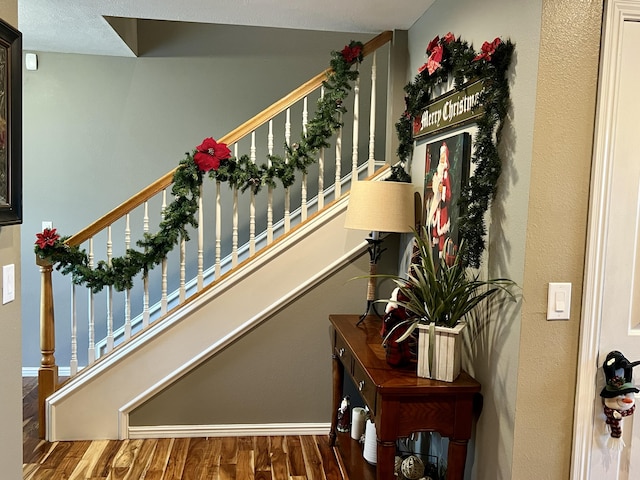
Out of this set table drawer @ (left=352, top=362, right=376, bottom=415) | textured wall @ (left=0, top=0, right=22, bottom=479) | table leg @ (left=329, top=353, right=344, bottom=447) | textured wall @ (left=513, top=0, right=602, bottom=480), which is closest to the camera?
textured wall @ (left=513, top=0, right=602, bottom=480)

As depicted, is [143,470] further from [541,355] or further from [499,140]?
[499,140]

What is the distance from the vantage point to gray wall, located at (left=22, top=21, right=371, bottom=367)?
4016mm

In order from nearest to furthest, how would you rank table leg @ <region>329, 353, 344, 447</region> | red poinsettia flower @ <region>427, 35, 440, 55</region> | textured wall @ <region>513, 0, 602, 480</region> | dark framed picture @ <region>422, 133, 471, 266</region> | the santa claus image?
1. textured wall @ <region>513, 0, 602, 480</region>
2. dark framed picture @ <region>422, 133, 471, 266</region>
3. the santa claus image
4. red poinsettia flower @ <region>427, 35, 440, 55</region>
5. table leg @ <region>329, 353, 344, 447</region>

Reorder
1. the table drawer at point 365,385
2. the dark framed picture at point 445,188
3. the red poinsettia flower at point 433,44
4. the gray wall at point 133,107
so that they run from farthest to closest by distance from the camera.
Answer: the gray wall at point 133,107 < the red poinsettia flower at point 433,44 < the dark framed picture at point 445,188 < the table drawer at point 365,385

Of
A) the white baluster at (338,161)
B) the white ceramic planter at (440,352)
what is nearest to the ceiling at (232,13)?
the white baluster at (338,161)

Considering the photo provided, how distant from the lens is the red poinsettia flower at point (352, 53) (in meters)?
2.98

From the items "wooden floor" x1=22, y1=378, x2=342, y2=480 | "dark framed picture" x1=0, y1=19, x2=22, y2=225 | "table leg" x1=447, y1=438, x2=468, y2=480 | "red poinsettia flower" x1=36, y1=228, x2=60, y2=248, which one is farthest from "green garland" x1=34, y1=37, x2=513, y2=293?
"table leg" x1=447, y1=438, x2=468, y2=480

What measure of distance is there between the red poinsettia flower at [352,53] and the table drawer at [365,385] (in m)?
1.74

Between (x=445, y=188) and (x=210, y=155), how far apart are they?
4.53 feet

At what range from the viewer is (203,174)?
2.98 metres

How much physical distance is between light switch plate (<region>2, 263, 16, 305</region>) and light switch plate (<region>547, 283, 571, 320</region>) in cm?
182

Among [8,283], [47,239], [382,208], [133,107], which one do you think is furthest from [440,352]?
[133,107]

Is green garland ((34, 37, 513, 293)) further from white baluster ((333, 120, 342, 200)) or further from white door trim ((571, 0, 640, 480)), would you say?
white door trim ((571, 0, 640, 480))

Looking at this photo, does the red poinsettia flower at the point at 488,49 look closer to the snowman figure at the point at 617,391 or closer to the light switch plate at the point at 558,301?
the light switch plate at the point at 558,301
